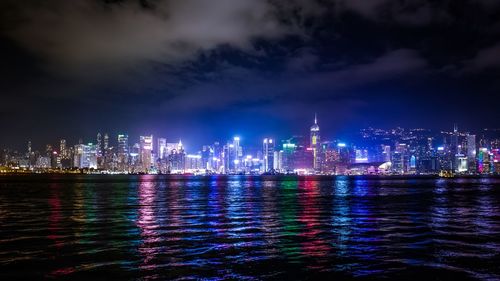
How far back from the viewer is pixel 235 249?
79.7 ft

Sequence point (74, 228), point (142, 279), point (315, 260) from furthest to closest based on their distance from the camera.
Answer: point (74, 228) → point (315, 260) → point (142, 279)

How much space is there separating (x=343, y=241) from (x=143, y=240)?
11576 mm

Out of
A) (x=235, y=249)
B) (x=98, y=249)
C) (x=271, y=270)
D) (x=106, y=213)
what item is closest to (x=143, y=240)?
(x=98, y=249)

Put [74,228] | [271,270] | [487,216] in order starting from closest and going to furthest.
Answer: [271,270] < [74,228] < [487,216]

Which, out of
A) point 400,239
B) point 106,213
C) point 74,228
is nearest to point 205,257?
point 400,239

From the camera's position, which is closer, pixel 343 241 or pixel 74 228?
pixel 343 241

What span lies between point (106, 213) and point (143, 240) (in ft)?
62.5

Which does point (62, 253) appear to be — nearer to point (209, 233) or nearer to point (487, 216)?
point (209, 233)

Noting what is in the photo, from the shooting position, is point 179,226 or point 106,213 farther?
point 106,213

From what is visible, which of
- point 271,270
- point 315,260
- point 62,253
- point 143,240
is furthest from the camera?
point 143,240

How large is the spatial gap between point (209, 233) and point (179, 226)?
15.4 feet

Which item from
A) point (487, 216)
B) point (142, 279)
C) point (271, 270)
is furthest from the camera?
point (487, 216)

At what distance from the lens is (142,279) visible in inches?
693

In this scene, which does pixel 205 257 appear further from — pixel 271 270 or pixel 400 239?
pixel 400 239
